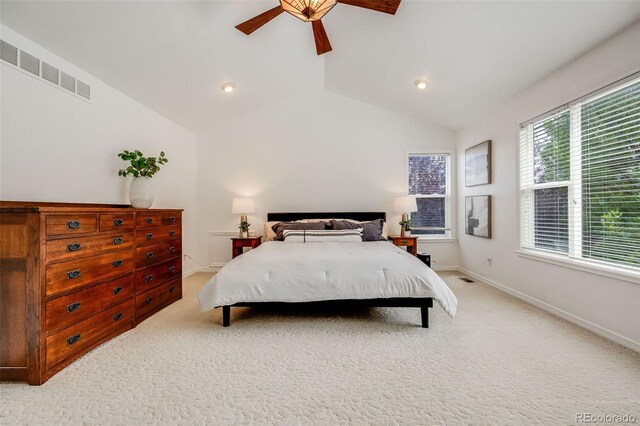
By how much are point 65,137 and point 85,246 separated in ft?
3.89

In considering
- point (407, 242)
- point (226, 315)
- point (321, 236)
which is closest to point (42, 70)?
point (226, 315)

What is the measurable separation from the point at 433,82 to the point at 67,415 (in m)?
4.45

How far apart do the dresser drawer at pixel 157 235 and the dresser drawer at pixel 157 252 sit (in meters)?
0.05

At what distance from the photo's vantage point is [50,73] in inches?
91.1

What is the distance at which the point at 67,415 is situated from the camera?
1405 mm

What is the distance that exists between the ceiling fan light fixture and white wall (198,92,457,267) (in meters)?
2.86

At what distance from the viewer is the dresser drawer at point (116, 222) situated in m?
2.17

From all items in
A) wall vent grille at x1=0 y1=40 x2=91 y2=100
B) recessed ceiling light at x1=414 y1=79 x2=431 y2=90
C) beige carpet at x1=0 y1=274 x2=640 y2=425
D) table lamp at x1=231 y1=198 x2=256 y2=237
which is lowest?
beige carpet at x1=0 y1=274 x2=640 y2=425

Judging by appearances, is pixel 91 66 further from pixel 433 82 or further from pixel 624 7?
pixel 624 7

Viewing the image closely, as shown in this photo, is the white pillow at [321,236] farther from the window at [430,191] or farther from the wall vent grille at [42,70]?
the wall vent grille at [42,70]

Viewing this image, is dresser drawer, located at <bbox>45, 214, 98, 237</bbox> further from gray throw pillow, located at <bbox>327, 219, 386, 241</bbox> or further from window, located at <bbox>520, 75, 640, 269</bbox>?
window, located at <bbox>520, 75, 640, 269</bbox>

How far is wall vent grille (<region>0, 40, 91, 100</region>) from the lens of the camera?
2.02 meters

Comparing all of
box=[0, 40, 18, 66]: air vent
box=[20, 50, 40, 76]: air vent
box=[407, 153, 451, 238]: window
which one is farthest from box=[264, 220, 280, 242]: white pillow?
box=[0, 40, 18, 66]: air vent

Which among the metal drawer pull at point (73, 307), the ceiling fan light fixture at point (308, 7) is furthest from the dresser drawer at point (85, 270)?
the ceiling fan light fixture at point (308, 7)
